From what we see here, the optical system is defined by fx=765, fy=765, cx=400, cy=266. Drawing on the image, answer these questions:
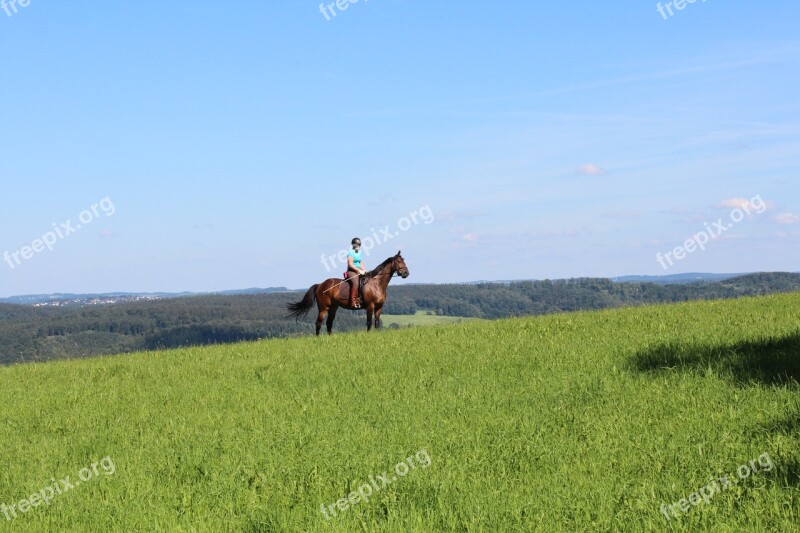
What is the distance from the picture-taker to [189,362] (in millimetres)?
19719

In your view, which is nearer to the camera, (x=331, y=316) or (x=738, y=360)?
(x=738, y=360)

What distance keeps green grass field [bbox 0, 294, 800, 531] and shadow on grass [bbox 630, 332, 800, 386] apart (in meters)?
0.06

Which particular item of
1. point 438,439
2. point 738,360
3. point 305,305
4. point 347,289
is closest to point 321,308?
point 305,305

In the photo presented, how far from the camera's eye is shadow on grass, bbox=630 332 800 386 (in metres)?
12.1

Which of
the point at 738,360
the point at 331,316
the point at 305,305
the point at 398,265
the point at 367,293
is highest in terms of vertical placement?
the point at 398,265

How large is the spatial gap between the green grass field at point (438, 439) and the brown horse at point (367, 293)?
799 centimetres

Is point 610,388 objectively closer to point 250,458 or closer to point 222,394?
point 250,458

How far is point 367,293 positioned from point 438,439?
16.4 meters

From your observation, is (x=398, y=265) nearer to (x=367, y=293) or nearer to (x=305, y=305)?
(x=367, y=293)

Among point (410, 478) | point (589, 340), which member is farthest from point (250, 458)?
point (589, 340)

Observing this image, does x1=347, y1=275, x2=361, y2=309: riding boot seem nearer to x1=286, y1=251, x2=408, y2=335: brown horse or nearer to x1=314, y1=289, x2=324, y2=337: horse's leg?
x1=286, y1=251, x2=408, y2=335: brown horse

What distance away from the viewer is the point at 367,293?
85.5 ft

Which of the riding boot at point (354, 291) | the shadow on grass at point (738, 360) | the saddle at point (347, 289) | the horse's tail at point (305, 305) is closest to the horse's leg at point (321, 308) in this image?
the horse's tail at point (305, 305)

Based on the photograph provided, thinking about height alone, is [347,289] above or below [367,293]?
above
